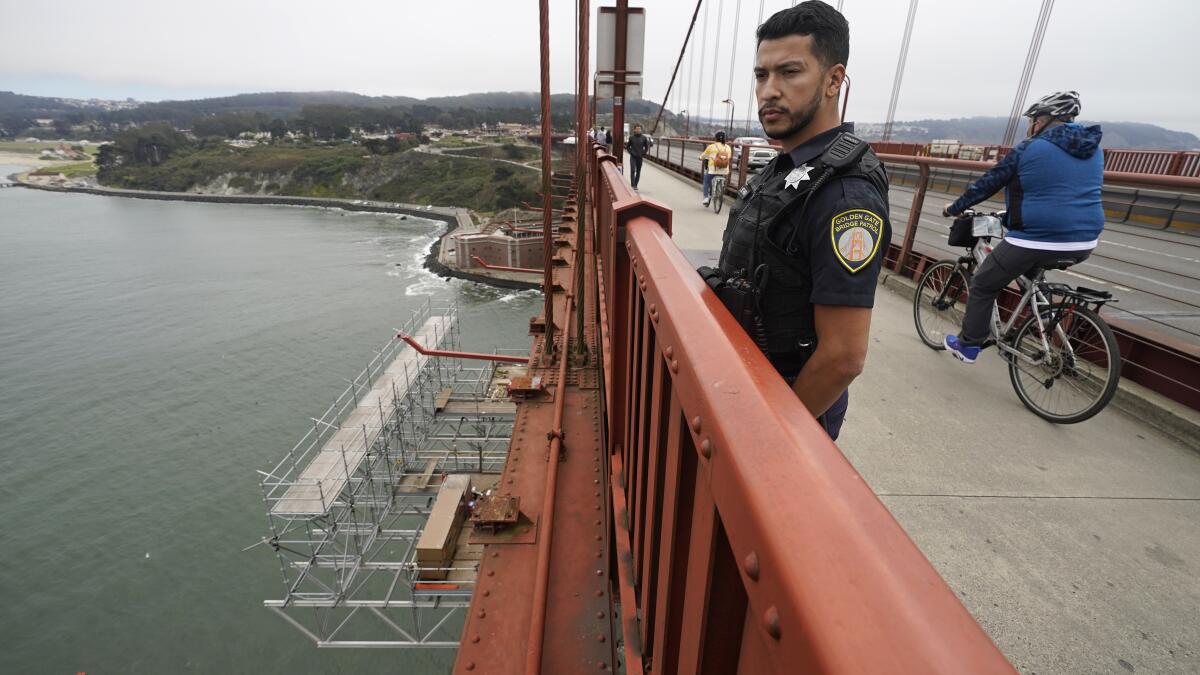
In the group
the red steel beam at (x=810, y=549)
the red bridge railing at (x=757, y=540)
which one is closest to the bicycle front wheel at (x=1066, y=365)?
the red bridge railing at (x=757, y=540)

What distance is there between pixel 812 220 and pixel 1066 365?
2.99 m

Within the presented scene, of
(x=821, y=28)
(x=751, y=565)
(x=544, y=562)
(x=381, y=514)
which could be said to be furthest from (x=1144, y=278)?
(x=381, y=514)

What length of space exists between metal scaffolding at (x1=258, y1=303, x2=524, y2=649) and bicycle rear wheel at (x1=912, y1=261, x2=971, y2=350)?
899 cm

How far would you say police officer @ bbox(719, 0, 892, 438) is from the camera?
1.61 m

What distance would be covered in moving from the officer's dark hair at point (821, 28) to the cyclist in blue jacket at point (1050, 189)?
2185mm

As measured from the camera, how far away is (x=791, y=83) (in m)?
1.84

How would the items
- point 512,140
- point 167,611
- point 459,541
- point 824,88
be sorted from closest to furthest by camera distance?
point 824,88, point 459,541, point 167,611, point 512,140

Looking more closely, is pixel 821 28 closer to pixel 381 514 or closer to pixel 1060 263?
pixel 1060 263

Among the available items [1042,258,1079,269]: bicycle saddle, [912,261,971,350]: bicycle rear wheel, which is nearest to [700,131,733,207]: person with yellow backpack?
[912,261,971,350]: bicycle rear wheel

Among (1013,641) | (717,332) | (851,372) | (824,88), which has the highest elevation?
(824,88)

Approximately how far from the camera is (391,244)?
64.9 meters

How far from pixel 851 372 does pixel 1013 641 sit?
1.40 meters

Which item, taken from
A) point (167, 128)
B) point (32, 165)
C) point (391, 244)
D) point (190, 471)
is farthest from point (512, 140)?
point (32, 165)

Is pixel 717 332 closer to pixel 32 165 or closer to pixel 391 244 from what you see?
pixel 391 244
